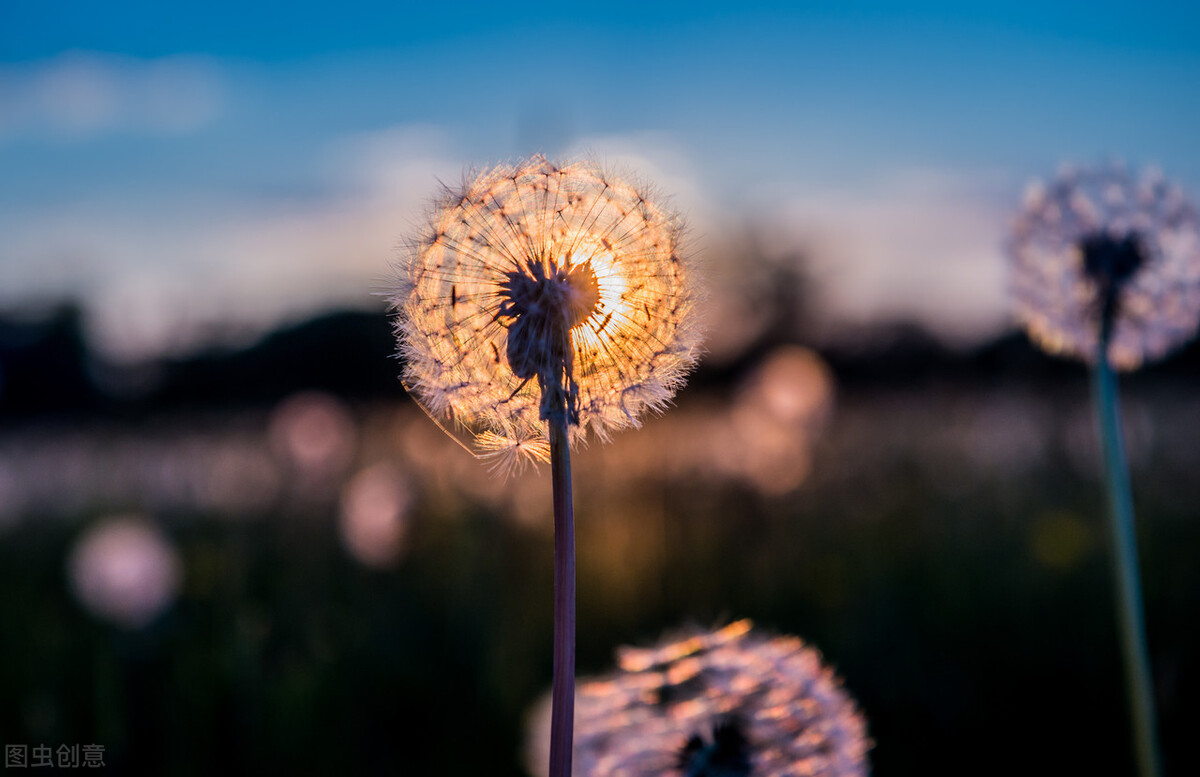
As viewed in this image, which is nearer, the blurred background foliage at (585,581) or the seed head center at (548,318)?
the seed head center at (548,318)

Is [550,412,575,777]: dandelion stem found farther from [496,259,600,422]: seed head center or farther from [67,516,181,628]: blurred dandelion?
[67,516,181,628]: blurred dandelion

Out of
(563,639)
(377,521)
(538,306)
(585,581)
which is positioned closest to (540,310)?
(538,306)

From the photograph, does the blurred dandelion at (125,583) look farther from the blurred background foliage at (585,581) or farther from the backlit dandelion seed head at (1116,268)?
the backlit dandelion seed head at (1116,268)

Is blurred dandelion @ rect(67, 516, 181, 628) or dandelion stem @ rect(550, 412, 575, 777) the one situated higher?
dandelion stem @ rect(550, 412, 575, 777)

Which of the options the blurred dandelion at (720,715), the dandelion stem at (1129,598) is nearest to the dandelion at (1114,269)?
the dandelion stem at (1129,598)

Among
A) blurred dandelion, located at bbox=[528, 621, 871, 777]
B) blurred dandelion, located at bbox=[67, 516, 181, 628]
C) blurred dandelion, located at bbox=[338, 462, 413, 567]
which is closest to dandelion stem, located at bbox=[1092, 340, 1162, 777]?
blurred dandelion, located at bbox=[528, 621, 871, 777]

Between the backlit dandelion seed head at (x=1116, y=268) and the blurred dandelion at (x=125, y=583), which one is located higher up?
the backlit dandelion seed head at (x=1116, y=268)

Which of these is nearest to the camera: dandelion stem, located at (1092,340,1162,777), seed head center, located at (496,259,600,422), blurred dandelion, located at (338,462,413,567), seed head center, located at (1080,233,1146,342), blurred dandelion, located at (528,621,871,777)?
seed head center, located at (496,259,600,422)

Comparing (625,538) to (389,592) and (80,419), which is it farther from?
(80,419)
